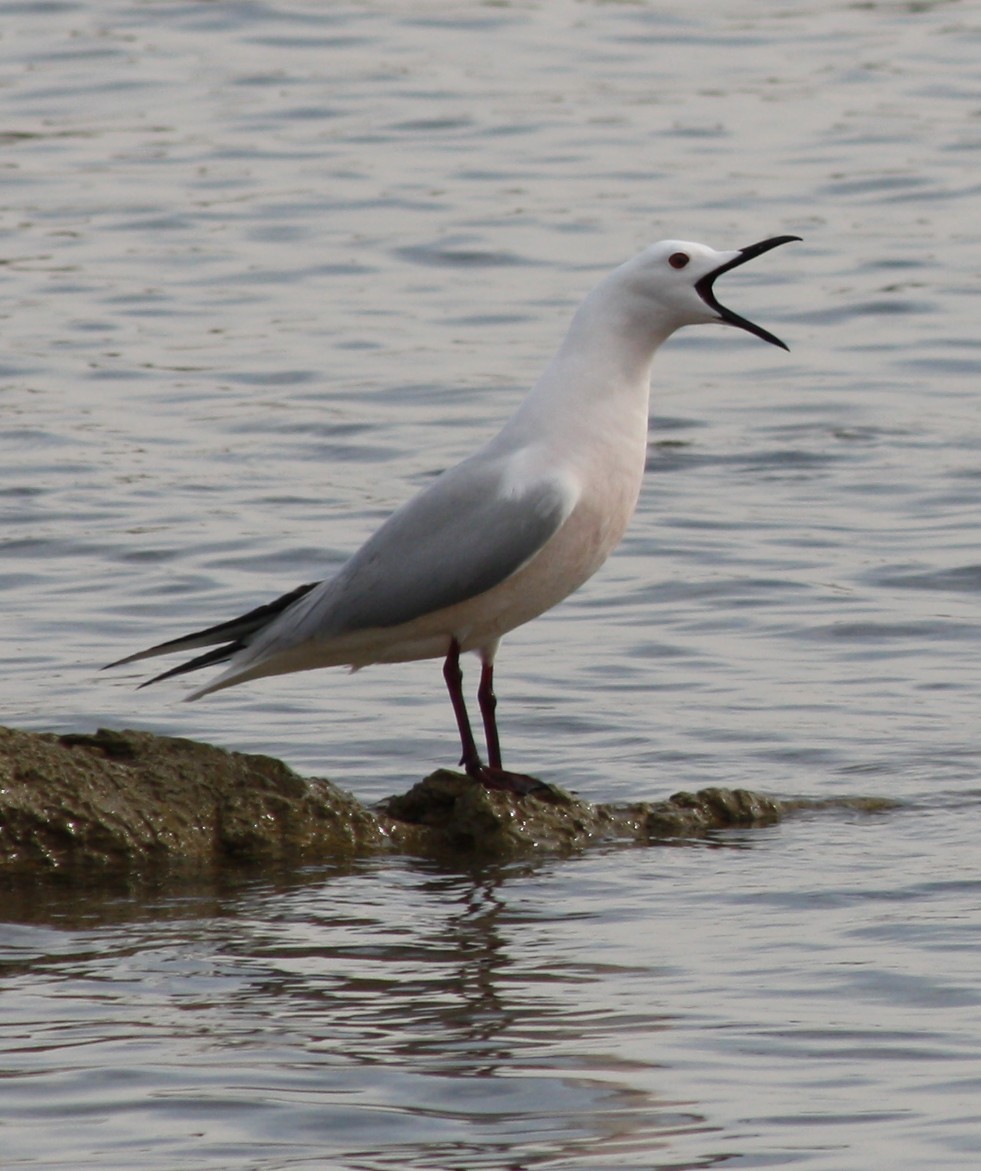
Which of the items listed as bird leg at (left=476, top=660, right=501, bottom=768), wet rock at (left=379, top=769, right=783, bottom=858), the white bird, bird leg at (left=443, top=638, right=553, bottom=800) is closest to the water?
wet rock at (left=379, top=769, right=783, bottom=858)

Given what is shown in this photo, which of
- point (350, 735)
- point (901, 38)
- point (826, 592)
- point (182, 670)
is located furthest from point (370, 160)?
point (182, 670)

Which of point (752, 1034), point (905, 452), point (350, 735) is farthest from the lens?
point (905, 452)

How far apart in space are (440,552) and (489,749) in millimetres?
673

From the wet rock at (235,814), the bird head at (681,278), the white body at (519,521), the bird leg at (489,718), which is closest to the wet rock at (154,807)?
the wet rock at (235,814)

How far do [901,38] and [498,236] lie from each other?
7175mm

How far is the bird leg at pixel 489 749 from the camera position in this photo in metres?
7.61

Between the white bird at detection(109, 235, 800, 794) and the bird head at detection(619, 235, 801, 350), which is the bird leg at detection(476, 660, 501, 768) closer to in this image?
the white bird at detection(109, 235, 800, 794)

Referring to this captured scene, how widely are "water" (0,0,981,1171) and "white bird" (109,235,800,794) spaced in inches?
28.2

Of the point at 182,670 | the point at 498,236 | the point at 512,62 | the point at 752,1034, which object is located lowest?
the point at 752,1034

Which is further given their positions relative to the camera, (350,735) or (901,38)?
(901,38)

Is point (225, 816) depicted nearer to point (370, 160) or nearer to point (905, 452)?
point (905, 452)

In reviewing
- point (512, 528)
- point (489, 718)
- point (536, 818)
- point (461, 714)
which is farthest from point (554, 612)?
point (512, 528)

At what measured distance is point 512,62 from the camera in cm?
2225

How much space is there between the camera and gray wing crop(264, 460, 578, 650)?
287 inches
